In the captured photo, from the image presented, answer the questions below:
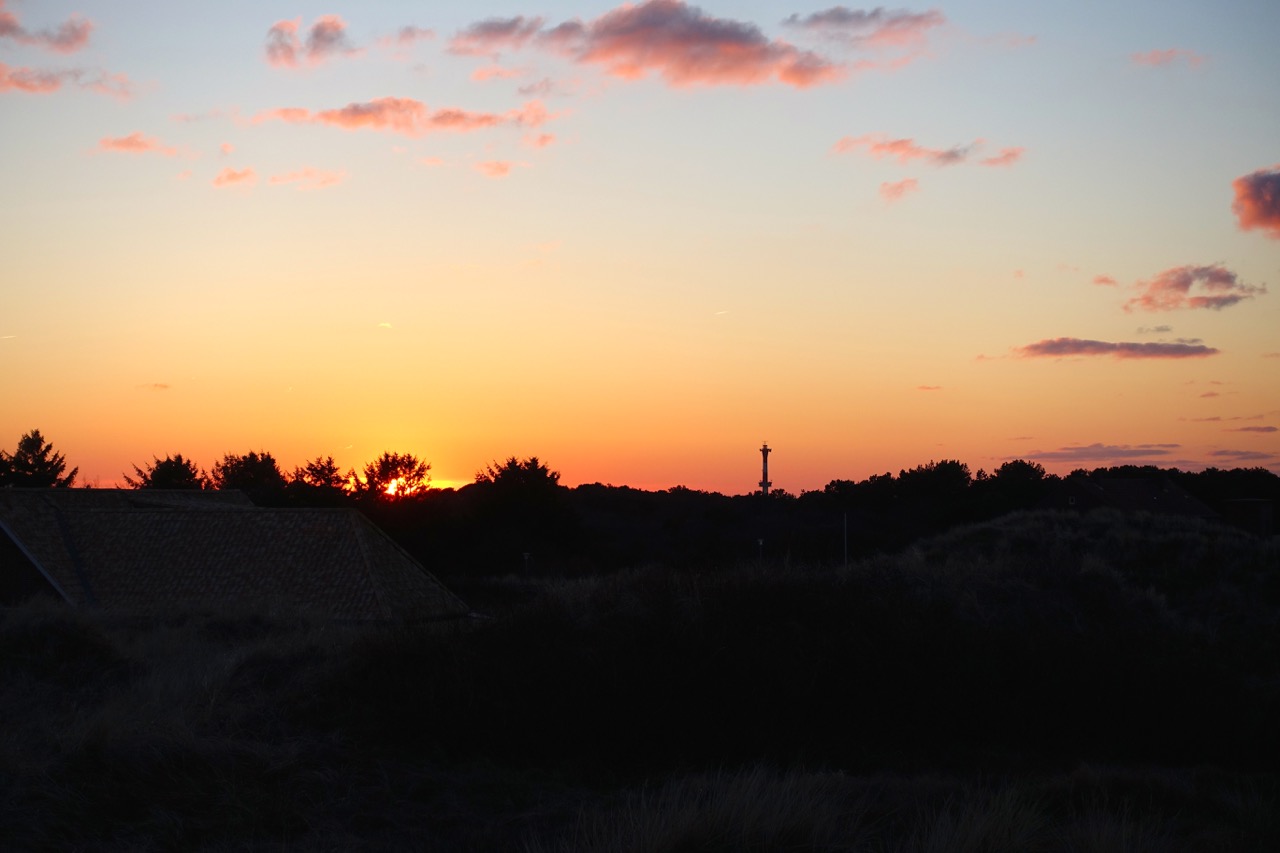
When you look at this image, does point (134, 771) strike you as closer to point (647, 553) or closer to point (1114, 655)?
point (1114, 655)

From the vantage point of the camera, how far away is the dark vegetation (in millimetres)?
9719

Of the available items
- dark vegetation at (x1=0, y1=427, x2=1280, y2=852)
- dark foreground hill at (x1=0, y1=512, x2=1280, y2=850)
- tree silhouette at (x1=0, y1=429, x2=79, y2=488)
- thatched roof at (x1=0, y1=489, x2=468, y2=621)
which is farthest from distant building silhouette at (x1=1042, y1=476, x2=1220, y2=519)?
tree silhouette at (x1=0, y1=429, x2=79, y2=488)

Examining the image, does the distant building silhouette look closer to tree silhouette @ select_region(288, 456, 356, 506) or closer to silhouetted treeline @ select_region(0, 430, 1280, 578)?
silhouetted treeline @ select_region(0, 430, 1280, 578)

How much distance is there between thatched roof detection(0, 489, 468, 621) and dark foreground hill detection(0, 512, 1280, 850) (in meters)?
7.84

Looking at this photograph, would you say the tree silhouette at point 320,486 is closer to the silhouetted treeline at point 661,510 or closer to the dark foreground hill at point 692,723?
the silhouetted treeline at point 661,510

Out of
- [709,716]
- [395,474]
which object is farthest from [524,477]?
[709,716]

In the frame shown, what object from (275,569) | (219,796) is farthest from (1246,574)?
(275,569)

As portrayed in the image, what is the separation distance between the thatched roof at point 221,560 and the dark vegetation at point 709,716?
4914 millimetres

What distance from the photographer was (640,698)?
14.9 m

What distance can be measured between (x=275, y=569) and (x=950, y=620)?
2211 cm

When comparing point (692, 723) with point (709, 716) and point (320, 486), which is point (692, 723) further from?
point (320, 486)

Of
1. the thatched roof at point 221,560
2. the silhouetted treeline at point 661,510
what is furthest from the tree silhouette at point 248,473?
the thatched roof at point 221,560

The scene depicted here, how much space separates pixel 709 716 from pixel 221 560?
24490 mm

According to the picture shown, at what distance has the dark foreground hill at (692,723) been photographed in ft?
31.7
